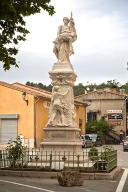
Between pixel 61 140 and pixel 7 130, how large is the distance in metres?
21.2

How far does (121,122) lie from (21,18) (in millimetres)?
61444

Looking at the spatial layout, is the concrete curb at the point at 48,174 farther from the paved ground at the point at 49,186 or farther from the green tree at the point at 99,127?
the green tree at the point at 99,127

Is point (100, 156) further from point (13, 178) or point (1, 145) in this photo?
point (1, 145)

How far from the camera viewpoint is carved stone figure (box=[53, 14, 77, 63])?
25891mm

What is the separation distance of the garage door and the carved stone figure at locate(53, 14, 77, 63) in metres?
20.1

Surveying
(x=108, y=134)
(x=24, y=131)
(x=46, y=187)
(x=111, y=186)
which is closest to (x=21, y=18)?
(x=46, y=187)

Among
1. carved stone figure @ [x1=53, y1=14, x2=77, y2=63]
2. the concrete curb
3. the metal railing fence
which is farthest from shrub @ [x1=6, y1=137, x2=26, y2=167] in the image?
carved stone figure @ [x1=53, y1=14, x2=77, y2=63]

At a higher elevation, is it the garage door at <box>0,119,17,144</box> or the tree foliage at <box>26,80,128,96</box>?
the tree foliage at <box>26,80,128,96</box>

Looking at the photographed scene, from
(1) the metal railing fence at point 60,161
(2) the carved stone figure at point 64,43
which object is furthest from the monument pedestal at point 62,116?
(1) the metal railing fence at point 60,161

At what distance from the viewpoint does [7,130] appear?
45.3 m

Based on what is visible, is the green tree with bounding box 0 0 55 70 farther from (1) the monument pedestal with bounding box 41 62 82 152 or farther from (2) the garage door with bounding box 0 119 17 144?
(2) the garage door with bounding box 0 119 17 144

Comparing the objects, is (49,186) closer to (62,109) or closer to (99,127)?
(62,109)

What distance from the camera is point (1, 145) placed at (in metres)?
44.8

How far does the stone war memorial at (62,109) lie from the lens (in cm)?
2458
